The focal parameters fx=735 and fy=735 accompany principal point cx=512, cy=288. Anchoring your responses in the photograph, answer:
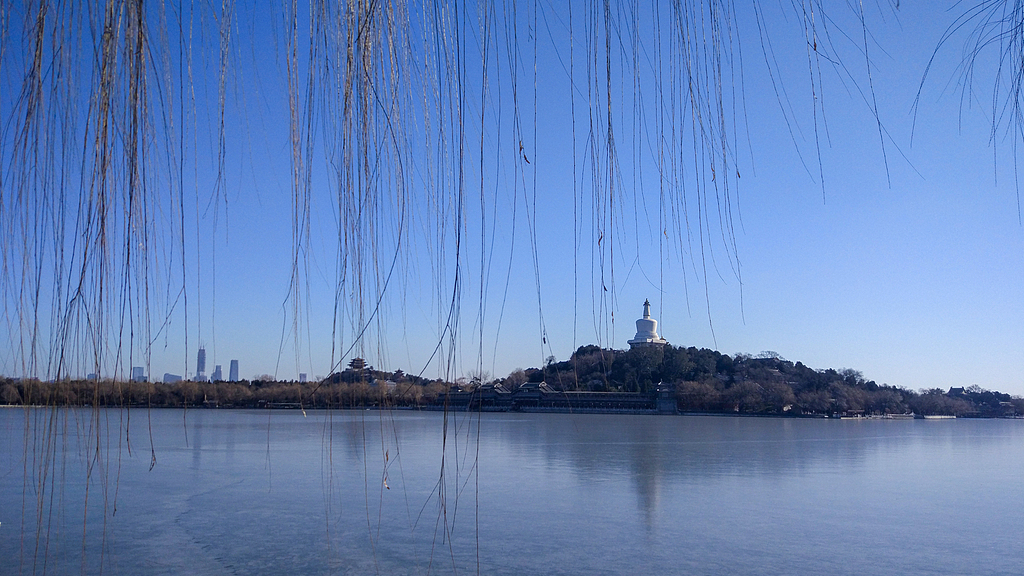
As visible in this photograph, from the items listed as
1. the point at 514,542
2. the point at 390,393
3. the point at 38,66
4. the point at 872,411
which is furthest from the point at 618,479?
the point at 872,411

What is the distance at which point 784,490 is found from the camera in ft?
39.8

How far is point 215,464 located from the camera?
14.0 m

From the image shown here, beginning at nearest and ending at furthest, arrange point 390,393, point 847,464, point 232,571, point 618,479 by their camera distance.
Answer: point 390,393 → point 232,571 → point 618,479 → point 847,464

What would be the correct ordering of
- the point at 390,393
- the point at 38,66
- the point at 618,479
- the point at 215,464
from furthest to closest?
1. the point at 215,464
2. the point at 618,479
3. the point at 390,393
4. the point at 38,66

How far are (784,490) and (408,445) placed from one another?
10.2 m

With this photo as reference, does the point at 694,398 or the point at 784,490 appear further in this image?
the point at 694,398

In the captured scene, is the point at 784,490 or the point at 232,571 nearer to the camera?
the point at 232,571

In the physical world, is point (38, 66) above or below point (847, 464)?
above

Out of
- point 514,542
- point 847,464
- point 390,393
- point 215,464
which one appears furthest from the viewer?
point 847,464

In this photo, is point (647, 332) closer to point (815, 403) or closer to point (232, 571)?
point (815, 403)

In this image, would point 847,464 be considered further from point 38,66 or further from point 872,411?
point 872,411

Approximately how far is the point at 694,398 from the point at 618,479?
4789 cm

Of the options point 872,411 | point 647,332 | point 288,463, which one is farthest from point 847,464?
point 872,411

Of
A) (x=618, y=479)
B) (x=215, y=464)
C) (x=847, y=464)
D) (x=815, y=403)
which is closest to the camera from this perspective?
(x=618, y=479)
